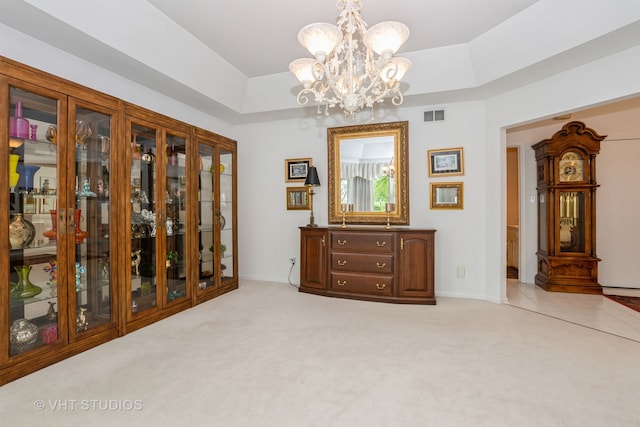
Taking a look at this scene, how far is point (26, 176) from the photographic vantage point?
86.7 inches

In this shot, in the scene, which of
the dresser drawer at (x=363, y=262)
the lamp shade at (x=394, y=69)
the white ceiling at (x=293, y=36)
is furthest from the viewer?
the dresser drawer at (x=363, y=262)

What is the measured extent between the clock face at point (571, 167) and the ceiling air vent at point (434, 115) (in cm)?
199

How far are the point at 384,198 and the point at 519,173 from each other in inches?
97.6

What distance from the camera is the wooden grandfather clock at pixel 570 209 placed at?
14.0ft

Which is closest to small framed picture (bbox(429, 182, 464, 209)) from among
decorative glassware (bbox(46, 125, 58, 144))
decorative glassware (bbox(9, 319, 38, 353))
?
decorative glassware (bbox(46, 125, 58, 144))

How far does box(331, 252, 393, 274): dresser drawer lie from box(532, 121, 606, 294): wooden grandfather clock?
2.54 meters

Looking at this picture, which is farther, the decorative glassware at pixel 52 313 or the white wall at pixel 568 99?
the white wall at pixel 568 99

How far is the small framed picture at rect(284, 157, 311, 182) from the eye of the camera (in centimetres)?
464

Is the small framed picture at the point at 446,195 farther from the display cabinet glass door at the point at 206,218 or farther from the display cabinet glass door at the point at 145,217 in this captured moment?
the display cabinet glass door at the point at 145,217

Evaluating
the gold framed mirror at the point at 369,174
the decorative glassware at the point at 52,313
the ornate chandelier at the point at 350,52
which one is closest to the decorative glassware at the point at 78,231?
the decorative glassware at the point at 52,313

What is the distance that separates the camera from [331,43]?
2057 mm

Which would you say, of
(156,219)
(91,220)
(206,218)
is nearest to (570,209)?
(206,218)

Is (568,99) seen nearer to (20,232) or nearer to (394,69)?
(394,69)

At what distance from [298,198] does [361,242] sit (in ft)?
4.39
